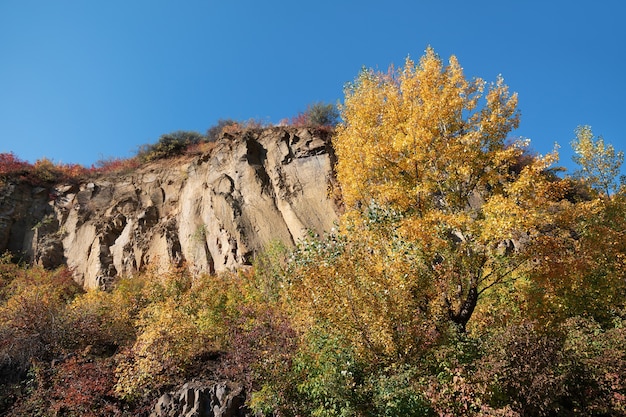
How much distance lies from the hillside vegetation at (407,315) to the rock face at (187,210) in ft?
22.7

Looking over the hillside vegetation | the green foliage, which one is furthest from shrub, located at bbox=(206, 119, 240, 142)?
the hillside vegetation

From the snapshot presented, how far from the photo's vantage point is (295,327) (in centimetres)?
1057

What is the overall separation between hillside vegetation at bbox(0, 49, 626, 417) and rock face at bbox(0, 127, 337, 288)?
6.91 meters

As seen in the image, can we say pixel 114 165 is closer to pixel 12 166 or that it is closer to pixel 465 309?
pixel 12 166

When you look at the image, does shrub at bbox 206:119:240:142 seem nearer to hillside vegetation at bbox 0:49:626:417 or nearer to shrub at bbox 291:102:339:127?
shrub at bbox 291:102:339:127

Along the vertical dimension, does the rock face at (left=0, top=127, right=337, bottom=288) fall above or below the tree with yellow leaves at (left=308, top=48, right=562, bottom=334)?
above

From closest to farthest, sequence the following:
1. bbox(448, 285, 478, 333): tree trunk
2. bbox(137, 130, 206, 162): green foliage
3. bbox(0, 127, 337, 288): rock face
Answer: bbox(448, 285, 478, 333): tree trunk → bbox(0, 127, 337, 288): rock face → bbox(137, 130, 206, 162): green foliage

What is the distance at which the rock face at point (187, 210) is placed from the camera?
2161 cm

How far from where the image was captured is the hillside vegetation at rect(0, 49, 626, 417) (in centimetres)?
802

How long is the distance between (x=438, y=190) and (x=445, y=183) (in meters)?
0.66

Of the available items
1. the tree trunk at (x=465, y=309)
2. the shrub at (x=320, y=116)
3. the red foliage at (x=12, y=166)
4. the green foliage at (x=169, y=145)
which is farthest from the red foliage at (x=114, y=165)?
the tree trunk at (x=465, y=309)

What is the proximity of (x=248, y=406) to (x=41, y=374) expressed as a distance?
678cm

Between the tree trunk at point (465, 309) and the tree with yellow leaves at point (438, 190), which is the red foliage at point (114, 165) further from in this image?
the tree trunk at point (465, 309)

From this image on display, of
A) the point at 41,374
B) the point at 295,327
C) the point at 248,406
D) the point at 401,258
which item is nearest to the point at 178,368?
the point at 248,406
